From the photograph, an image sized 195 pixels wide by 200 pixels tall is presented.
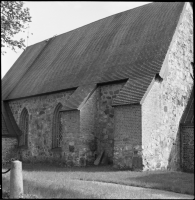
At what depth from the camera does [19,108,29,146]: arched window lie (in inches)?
758

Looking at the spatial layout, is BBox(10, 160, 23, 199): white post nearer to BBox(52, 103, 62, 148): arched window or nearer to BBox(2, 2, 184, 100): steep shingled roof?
BBox(2, 2, 184, 100): steep shingled roof

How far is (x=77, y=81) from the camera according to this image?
51.4 feet

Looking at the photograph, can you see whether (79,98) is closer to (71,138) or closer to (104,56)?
(71,138)

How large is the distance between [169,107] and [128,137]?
2669 millimetres

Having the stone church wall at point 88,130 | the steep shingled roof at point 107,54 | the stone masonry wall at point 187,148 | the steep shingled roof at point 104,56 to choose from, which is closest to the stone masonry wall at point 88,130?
the stone church wall at point 88,130

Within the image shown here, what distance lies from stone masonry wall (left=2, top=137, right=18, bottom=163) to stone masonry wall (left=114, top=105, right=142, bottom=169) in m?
9.07

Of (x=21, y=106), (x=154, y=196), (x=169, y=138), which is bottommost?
(x=154, y=196)

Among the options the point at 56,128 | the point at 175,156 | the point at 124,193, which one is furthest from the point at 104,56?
the point at 124,193

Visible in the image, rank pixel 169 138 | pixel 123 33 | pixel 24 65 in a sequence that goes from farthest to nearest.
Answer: pixel 24 65
pixel 123 33
pixel 169 138

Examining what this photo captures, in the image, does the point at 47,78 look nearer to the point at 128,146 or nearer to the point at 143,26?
the point at 143,26

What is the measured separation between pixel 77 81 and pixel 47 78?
3.29 metres

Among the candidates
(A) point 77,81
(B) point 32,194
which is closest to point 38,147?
(A) point 77,81

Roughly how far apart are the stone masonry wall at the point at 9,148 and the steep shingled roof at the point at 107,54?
2.80 meters

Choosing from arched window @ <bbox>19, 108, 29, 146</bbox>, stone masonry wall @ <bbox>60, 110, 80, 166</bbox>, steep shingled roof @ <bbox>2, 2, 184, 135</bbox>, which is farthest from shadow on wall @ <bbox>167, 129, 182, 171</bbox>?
arched window @ <bbox>19, 108, 29, 146</bbox>
